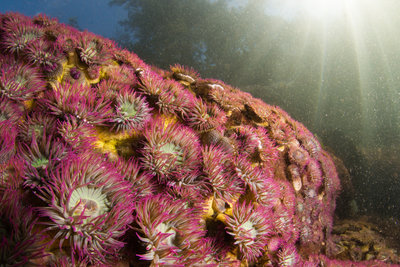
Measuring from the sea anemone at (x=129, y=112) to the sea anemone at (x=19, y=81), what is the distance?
42.6 inches

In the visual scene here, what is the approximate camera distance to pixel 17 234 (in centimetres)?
132

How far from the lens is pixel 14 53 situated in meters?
2.97

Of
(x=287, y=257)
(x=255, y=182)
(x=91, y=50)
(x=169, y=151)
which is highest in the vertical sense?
(x=91, y=50)

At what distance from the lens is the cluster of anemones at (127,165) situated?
160 centimetres

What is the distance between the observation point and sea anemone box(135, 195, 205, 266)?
1.72 m

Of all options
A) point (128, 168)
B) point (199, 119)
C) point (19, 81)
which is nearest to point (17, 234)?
point (128, 168)

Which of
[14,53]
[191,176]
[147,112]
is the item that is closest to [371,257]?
[191,176]

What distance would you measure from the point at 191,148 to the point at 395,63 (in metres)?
18.2

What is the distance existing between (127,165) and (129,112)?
0.87 m

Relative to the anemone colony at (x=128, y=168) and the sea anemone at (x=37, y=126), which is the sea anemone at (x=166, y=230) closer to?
the anemone colony at (x=128, y=168)

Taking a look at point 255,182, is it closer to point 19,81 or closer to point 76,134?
point 76,134

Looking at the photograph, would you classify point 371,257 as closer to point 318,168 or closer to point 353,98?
point 318,168

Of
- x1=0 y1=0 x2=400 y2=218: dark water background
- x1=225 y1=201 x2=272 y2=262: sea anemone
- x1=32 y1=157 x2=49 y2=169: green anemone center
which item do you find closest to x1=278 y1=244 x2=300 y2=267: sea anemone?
x1=225 y1=201 x2=272 y2=262: sea anemone

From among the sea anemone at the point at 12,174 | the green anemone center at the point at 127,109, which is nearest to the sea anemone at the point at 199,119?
the green anemone center at the point at 127,109
